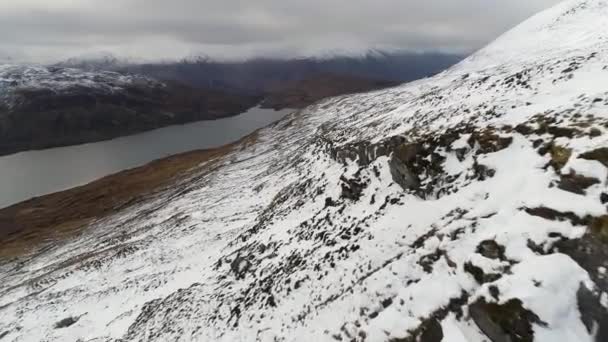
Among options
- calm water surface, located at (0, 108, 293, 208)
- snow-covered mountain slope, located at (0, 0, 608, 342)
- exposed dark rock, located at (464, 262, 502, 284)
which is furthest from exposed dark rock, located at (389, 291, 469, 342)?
calm water surface, located at (0, 108, 293, 208)

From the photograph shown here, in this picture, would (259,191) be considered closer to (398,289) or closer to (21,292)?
(21,292)

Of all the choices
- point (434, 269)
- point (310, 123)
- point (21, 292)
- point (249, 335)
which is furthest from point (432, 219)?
point (310, 123)

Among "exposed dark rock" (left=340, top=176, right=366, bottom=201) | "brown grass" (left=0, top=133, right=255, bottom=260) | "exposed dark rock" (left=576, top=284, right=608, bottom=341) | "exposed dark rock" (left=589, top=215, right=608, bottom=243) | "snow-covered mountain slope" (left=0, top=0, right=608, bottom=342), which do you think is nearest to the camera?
"exposed dark rock" (left=576, top=284, right=608, bottom=341)

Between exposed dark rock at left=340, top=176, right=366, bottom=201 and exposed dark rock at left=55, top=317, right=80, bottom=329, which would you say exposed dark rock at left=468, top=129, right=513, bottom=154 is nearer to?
exposed dark rock at left=340, top=176, right=366, bottom=201

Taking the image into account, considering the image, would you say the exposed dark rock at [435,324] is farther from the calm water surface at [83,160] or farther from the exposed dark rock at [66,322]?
the calm water surface at [83,160]

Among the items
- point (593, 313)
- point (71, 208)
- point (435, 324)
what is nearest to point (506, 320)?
point (593, 313)

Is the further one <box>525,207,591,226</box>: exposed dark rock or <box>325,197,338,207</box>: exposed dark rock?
<box>325,197,338,207</box>: exposed dark rock

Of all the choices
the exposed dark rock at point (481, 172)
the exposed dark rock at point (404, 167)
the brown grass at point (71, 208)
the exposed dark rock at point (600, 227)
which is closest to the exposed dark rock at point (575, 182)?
the exposed dark rock at point (600, 227)

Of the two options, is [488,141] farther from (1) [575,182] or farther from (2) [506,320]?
(2) [506,320]
